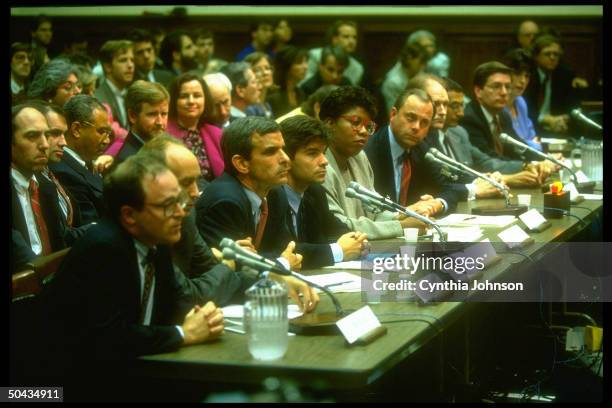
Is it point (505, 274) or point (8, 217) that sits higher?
point (8, 217)

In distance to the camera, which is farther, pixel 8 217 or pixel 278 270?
pixel 8 217

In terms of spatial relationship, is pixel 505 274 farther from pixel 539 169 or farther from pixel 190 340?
pixel 539 169

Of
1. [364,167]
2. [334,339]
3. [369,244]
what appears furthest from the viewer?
[364,167]

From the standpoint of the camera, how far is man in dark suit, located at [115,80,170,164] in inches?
183

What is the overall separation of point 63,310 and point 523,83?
17.2 ft

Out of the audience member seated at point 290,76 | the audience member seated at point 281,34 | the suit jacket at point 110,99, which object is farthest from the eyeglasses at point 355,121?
the audience member seated at point 281,34

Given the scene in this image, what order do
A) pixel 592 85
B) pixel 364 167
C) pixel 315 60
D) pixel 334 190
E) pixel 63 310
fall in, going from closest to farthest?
pixel 63 310 → pixel 334 190 → pixel 364 167 → pixel 315 60 → pixel 592 85

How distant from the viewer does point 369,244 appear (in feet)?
12.1

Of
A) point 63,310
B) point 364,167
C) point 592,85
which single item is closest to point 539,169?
point 364,167

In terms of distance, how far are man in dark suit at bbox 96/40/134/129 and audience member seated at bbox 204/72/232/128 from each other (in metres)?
0.91

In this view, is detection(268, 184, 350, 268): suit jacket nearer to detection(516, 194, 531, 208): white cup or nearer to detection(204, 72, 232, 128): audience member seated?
detection(516, 194, 531, 208): white cup

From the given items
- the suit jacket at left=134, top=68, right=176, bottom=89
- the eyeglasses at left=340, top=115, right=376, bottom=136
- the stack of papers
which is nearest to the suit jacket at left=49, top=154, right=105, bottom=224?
the eyeglasses at left=340, top=115, right=376, bottom=136

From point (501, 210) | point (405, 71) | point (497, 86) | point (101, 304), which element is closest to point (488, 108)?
point (497, 86)

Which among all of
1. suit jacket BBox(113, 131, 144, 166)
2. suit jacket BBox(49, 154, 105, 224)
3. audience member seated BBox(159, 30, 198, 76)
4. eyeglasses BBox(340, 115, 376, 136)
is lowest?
suit jacket BBox(49, 154, 105, 224)
